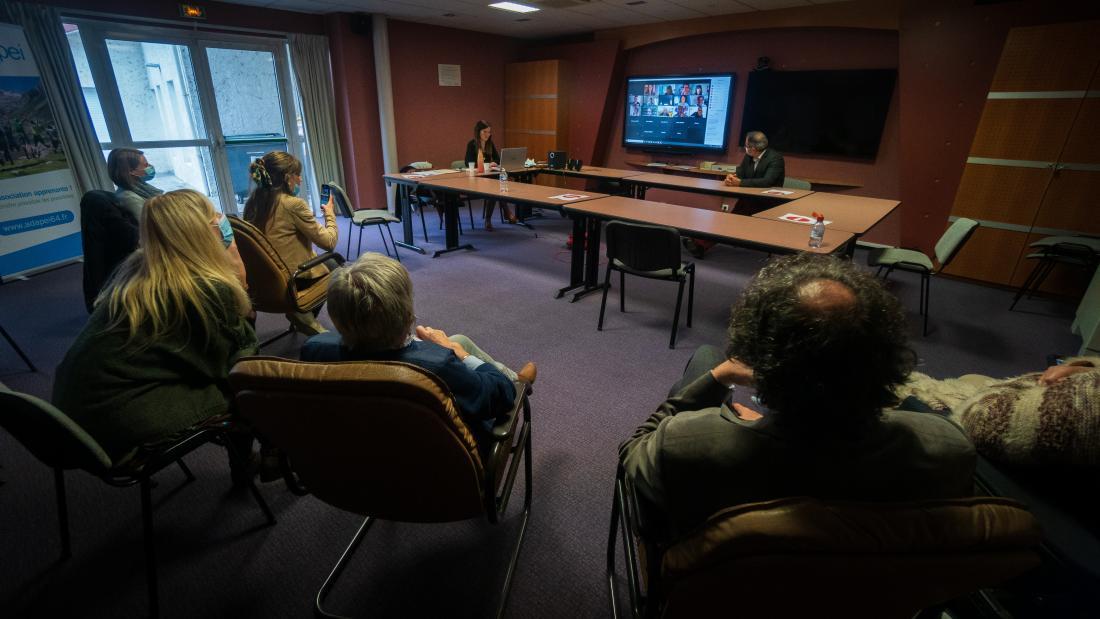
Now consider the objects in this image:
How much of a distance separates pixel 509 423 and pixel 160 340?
0.96 m

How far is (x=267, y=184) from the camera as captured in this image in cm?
252

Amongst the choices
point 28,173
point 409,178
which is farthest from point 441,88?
point 28,173

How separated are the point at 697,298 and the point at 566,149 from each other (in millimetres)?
4417

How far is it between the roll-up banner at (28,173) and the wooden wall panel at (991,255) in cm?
786

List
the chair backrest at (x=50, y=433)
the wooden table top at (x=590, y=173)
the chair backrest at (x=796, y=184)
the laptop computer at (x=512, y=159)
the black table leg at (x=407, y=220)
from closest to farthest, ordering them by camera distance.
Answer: the chair backrest at (x=50, y=433) < the chair backrest at (x=796, y=184) < the black table leg at (x=407, y=220) < the wooden table top at (x=590, y=173) < the laptop computer at (x=512, y=159)

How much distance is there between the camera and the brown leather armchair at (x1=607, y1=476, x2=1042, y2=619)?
60cm

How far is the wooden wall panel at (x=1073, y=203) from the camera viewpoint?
141 inches

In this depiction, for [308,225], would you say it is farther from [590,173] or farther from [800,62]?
[800,62]

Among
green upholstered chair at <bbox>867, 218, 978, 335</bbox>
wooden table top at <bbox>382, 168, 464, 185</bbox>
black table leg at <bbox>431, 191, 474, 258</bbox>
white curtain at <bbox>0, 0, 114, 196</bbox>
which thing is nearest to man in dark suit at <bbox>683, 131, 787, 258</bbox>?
green upholstered chair at <bbox>867, 218, 978, 335</bbox>

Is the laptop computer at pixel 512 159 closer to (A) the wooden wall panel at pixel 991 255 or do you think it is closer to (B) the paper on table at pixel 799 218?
(B) the paper on table at pixel 799 218

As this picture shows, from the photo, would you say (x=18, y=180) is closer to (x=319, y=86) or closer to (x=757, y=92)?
→ (x=319, y=86)

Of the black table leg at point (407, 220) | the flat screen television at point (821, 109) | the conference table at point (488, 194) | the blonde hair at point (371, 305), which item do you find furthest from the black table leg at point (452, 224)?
the flat screen television at point (821, 109)

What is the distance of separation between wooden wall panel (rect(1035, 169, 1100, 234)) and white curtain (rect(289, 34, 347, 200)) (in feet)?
23.7

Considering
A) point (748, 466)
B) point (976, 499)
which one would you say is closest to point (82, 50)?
point (748, 466)
